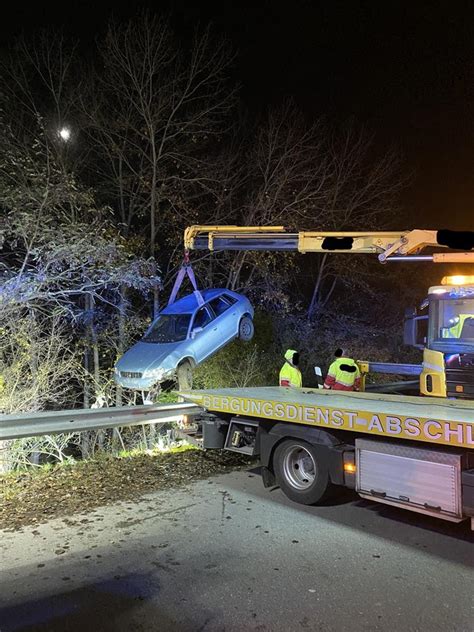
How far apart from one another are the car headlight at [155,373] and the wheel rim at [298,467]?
203 inches

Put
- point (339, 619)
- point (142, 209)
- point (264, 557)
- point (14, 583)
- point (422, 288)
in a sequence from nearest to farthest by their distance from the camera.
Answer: point (339, 619)
point (14, 583)
point (264, 557)
point (142, 209)
point (422, 288)

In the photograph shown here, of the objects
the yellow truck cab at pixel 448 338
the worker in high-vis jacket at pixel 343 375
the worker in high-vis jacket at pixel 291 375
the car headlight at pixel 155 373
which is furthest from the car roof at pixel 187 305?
the yellow truck cab at pixel 448 338

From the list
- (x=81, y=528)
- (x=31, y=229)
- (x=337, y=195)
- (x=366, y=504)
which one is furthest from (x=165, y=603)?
(x=337, y=195)

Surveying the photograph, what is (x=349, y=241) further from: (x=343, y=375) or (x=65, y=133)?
(x=65, y=133)

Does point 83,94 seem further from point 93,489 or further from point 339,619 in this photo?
point 339,619

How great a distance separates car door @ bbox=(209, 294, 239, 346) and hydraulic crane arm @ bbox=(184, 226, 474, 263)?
3310mm

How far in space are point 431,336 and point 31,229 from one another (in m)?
7.19

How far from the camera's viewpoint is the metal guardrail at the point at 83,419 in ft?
18.1

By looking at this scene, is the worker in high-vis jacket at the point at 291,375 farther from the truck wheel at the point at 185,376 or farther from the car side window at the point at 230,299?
the car side window at the point at 230,299

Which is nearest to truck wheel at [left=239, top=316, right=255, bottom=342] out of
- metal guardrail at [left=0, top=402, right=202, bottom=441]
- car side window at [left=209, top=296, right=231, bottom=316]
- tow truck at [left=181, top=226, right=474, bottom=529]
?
car side window at [left=209, top=296, right=231, bottom=316]

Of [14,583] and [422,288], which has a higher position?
[422,288]

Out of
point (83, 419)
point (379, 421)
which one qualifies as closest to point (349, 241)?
point (379, 421)

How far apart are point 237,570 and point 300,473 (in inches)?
81.3

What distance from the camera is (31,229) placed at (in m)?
9.84
